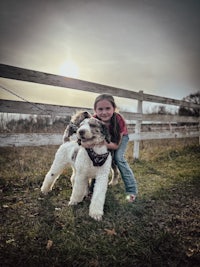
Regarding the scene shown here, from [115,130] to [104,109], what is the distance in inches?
14.3

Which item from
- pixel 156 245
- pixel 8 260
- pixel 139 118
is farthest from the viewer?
pixel 139 118

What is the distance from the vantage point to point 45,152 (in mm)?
5766

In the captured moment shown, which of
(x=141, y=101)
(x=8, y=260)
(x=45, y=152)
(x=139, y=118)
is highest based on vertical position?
(x=141, y=101)

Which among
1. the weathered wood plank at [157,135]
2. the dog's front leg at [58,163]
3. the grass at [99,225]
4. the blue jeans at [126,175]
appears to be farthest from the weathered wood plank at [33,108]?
the weathered wood plank at [157,135]

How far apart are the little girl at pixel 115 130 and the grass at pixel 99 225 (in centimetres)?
22

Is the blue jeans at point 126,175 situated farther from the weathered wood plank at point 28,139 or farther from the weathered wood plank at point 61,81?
the weathered wood plank at point 61,81

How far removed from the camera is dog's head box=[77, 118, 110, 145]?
2.62 metres

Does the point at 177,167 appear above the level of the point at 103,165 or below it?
below

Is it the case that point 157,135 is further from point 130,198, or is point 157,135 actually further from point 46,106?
point 46,106

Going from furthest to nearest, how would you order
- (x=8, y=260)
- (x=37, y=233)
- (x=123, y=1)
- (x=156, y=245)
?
(x=123, y=1) < (x=37, y=233) < (x=156, y=245) < (x=8, y=260)

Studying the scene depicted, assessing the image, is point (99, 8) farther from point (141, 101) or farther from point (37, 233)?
point (37, 233)

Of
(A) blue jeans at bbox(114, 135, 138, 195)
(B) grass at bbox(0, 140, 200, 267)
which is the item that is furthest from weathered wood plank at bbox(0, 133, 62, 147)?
Answer: (A) blue jeans at bbox(114, 135, 138, 195)

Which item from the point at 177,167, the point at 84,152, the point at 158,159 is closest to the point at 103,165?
the point at 84,152

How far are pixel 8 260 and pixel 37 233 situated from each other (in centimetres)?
45
